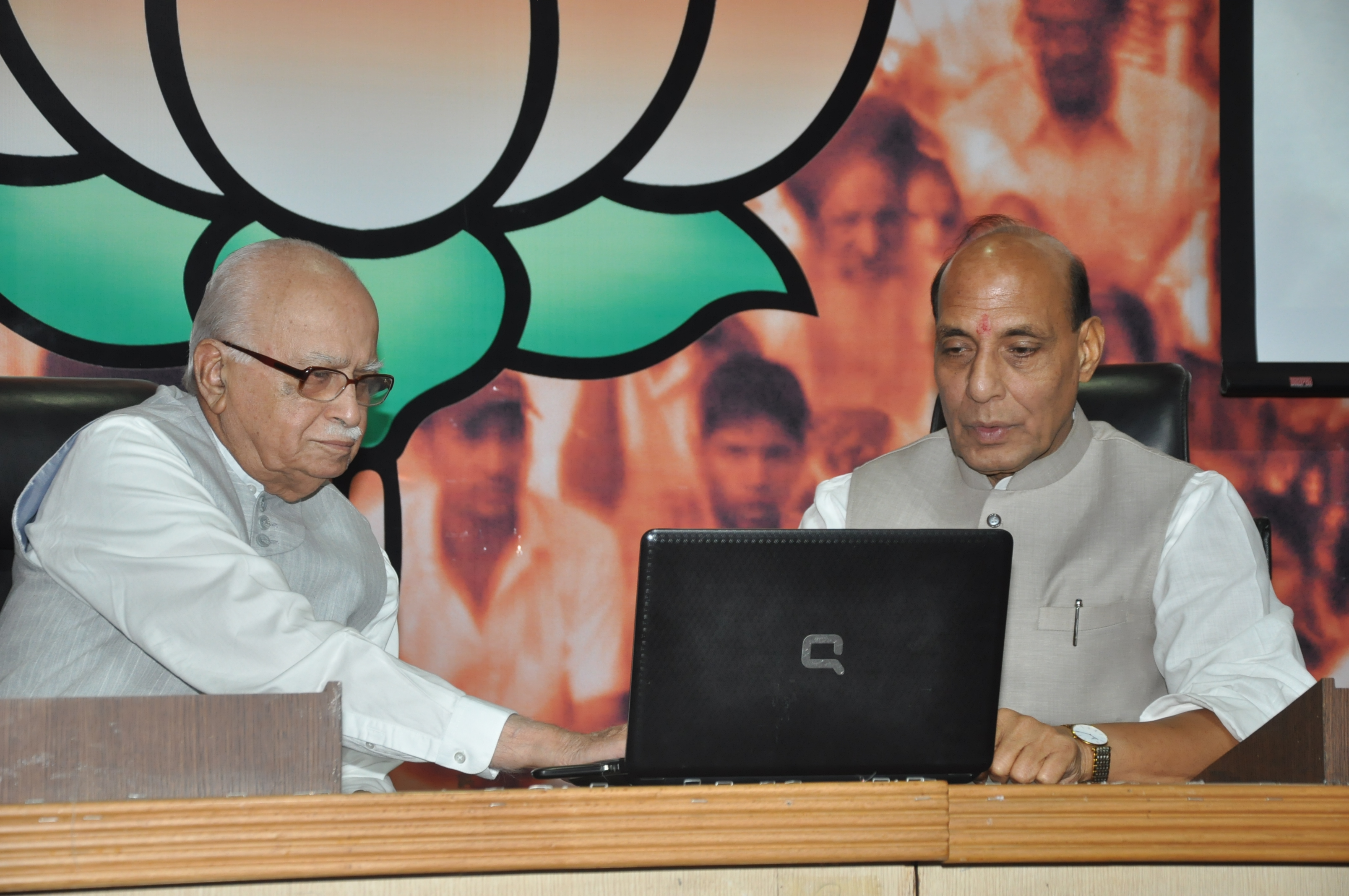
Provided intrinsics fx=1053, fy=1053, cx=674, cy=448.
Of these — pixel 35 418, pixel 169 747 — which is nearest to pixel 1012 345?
pixel 169 747

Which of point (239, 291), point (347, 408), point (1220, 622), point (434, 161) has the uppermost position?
point (434, 161)

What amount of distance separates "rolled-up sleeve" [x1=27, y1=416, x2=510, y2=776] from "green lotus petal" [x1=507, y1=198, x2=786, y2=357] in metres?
1.14

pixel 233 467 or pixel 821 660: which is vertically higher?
pixel 233 467

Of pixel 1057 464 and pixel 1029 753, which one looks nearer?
pixel 1029 753

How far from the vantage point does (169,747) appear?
815 mm

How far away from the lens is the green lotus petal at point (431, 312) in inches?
97.7

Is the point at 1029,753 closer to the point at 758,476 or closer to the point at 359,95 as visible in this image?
the point at 758,476

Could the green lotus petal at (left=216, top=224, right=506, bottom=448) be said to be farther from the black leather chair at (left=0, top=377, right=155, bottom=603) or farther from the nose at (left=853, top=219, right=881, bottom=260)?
the nose at (left=853, top=219, right=881, bottom=260)

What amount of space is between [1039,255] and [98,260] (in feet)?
6.68

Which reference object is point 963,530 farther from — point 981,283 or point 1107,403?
point 1107,403

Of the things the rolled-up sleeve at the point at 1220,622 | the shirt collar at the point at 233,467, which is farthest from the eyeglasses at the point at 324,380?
the rolled-up sleeve at the point at 1220,622

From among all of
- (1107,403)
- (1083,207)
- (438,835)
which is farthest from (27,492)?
(1083,207)

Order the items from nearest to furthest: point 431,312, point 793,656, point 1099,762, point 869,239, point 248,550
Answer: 1. point 793,656
2. point 1099,762
3. point 248,550
4. point 431,312
5. point 869,239

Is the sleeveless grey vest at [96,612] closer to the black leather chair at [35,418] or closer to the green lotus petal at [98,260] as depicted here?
the black leather chair at [35,418]
